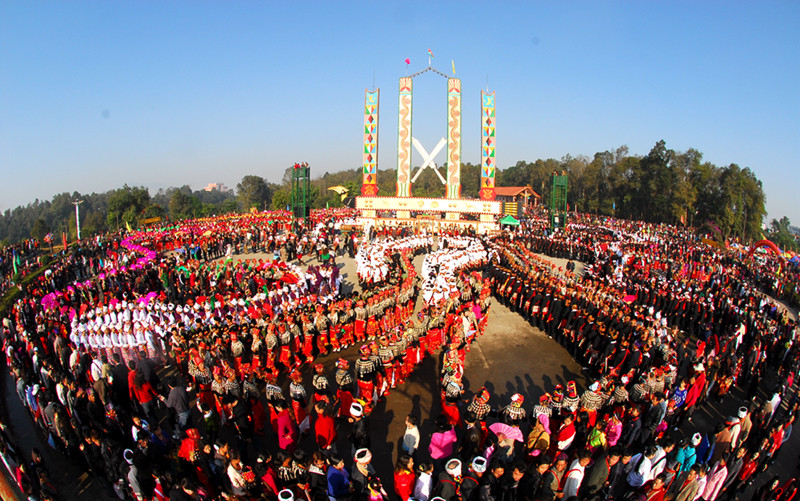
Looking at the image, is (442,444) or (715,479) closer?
(715,479)

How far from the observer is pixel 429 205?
30969 millimetres

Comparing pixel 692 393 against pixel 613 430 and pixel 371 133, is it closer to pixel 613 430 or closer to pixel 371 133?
pixel 613 430

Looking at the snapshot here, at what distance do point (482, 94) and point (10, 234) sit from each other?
98.1 meters

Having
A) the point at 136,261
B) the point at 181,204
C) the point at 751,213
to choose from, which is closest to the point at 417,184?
the point at 181,204

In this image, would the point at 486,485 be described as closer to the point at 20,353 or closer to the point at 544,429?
the point at 544,429

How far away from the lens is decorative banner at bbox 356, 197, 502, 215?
30.4m

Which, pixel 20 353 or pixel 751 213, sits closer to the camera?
pixel 20 353

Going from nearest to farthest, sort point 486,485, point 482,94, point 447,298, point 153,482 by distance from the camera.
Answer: point 486,485 → point 153,482 → point 447,298 → point 482,94

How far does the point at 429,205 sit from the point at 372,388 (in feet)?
82.6

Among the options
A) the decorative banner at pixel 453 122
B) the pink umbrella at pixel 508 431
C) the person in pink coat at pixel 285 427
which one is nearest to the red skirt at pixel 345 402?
the person in pink coat at pixel 285 427

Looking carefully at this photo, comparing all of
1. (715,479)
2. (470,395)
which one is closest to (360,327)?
(470,395)

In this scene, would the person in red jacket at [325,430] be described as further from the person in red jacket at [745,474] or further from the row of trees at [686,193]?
the row of trees at [686,193]

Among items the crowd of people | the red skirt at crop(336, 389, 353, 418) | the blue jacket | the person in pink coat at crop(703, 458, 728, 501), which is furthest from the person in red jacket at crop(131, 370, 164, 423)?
the person in pink coat at crop(703, 458, 728, 501)

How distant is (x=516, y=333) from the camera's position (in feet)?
36.1
